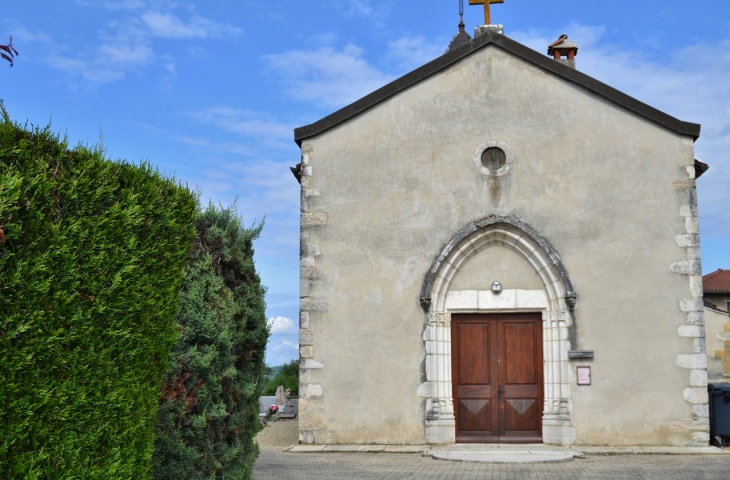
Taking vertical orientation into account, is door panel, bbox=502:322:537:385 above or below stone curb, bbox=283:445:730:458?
above

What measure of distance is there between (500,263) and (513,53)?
3416 millimetres

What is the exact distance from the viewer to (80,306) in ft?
12.2

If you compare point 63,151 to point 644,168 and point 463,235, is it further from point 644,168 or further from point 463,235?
point 644,168

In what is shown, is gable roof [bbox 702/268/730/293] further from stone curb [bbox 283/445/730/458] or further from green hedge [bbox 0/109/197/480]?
green hedge [bbox 0/109/197/480]

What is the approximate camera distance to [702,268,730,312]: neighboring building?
108ft

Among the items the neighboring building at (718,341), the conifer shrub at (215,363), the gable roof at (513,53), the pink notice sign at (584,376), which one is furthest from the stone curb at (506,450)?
the conifer shrub at (215,363)

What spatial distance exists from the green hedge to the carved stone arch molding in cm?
761

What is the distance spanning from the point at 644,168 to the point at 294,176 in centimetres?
586

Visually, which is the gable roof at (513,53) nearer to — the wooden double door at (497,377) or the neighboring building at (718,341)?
the wooden double door at (497,377)

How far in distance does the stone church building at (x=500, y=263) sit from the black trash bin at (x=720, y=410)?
0.56 m

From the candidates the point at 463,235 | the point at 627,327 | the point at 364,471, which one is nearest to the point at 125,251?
the point at 364,471

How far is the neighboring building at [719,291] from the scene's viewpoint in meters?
33.0

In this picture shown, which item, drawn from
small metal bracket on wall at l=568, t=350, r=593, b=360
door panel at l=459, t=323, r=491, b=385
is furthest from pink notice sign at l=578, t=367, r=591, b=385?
door panel at l=459, t=323, r=491, b=385

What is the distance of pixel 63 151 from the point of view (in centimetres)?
379
